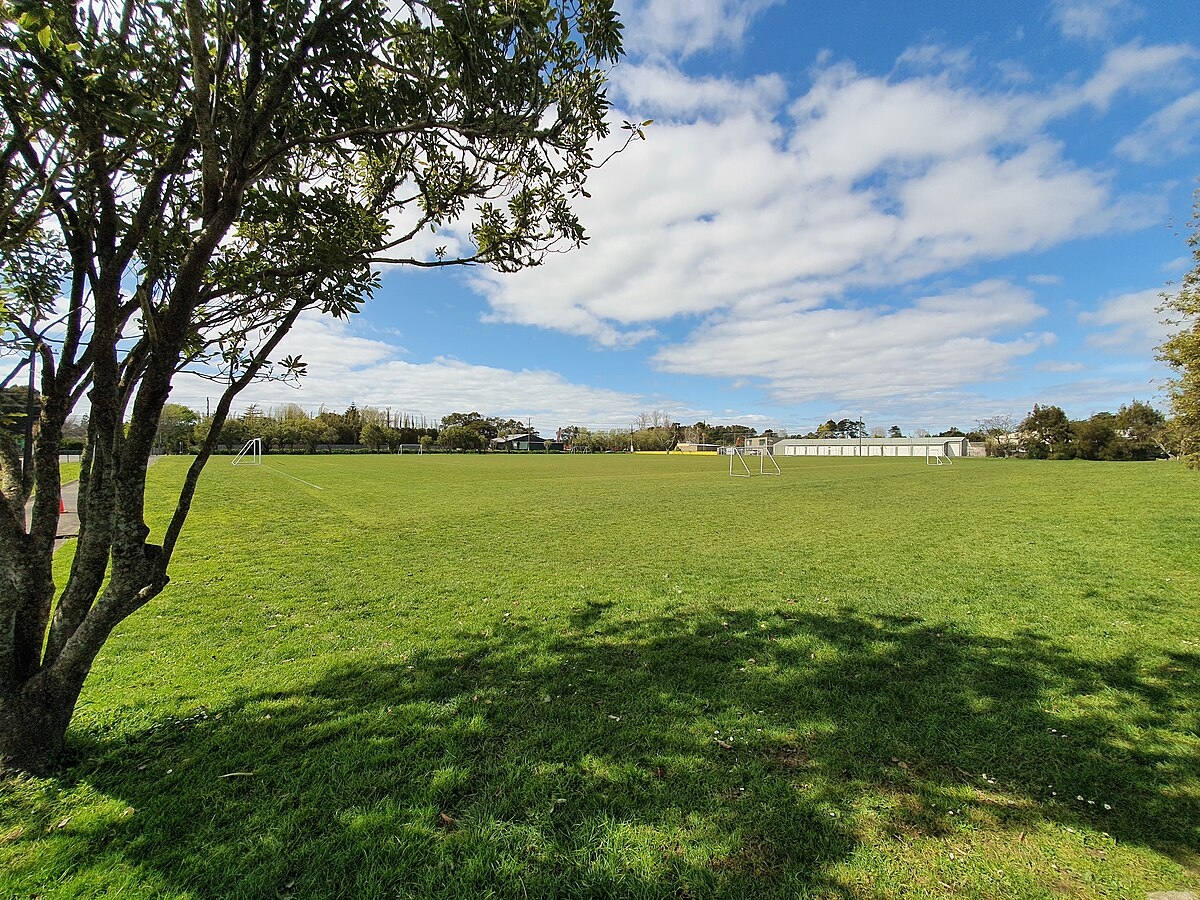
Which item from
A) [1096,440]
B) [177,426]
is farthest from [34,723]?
[1096,440]

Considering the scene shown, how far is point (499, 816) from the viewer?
2914 mm

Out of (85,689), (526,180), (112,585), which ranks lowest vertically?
(85,689)

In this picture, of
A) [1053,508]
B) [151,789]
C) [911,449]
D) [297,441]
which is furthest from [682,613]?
[911,449]

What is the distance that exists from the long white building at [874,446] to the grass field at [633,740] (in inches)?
4042

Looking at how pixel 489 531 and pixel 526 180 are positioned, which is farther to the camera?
pixel 489 531

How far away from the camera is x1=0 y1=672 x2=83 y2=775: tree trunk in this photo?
122 inches

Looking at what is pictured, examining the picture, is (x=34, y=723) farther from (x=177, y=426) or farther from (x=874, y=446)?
(x=874, y=446)

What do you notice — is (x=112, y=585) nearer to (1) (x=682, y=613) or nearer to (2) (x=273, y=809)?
(2) (x=273, y=809)

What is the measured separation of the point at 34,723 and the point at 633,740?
156 inches

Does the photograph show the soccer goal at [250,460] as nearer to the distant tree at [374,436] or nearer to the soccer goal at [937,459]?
the distant tree at [374,436]

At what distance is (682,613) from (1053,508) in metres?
17.6

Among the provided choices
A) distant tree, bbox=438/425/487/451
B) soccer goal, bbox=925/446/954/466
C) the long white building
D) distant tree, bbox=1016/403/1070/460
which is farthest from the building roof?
distant tree, bbox=438/425/487/451

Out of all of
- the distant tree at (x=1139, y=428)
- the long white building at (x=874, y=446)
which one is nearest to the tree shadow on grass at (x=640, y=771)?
the distant tree at (x=1139, y=428)

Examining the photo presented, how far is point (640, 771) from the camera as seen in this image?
3311mm
